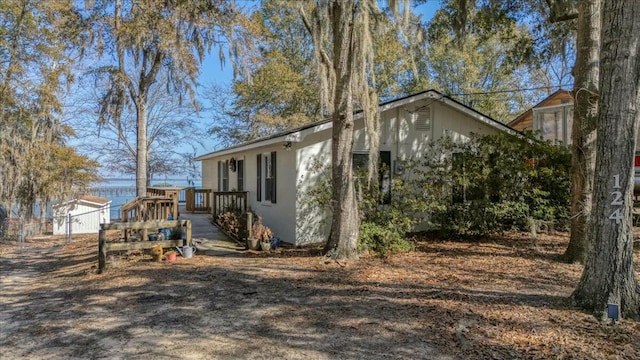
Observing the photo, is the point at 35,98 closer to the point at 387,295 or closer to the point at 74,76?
the point at 74,76

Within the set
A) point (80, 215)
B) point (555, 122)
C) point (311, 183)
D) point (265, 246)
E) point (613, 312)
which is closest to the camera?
point (613, 312)

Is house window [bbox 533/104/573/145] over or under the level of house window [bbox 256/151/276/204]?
over

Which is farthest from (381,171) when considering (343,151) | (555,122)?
(555,122)

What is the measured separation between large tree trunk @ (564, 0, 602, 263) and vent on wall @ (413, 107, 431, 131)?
408 centimetres

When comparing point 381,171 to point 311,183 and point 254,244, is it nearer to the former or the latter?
point 311,183

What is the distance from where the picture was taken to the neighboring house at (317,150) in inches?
373

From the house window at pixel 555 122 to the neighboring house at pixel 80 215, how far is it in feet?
57.8

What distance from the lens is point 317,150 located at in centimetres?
964

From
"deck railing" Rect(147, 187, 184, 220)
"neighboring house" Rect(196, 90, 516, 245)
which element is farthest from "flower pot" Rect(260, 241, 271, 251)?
"deck railing" Rect(147, 187, 184, 220)

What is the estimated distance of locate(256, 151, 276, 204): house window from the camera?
421 inches

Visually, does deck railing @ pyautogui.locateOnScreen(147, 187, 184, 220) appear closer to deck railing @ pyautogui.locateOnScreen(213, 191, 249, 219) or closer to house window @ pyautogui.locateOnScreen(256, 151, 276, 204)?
deck railing @ pyautogui.locateOnScreen(213, 191, 249, 219)

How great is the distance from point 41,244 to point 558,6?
48.4 feet

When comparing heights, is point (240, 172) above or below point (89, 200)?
above

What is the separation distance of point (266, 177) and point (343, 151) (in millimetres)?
4256
